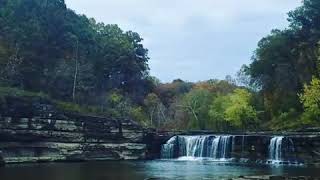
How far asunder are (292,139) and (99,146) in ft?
74.6

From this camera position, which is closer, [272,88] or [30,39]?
[30,39]

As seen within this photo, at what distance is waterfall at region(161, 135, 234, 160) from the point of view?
61.8 meters

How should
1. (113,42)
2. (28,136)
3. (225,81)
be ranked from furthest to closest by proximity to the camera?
1. (225,81)
2. (113,42)
3. (28,136)

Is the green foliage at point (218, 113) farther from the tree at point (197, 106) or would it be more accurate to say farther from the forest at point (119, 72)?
the tree at point (197, 106)

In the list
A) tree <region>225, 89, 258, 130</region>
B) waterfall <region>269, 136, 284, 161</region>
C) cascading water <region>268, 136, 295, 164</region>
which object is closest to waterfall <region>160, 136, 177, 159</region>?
waterfall <region>269, 136, 284, 161</region>

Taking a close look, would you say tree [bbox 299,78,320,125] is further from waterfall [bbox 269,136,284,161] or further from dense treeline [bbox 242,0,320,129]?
waterfall [bbox 269,136,284,161]

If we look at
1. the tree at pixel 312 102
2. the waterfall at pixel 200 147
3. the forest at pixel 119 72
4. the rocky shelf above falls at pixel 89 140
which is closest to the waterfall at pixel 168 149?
the waterfall at pixel 200 147

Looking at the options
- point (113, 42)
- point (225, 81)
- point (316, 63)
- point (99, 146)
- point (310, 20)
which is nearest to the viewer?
point (99, 146)

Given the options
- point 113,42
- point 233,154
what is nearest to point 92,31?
point 113,42

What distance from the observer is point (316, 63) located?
74.5m

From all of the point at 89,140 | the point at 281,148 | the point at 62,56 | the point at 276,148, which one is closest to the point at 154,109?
the point at 62,56

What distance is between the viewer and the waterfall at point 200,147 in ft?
203

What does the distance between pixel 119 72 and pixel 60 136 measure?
31169 millimetres

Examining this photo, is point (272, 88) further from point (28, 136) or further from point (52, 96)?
point (28, 136)
